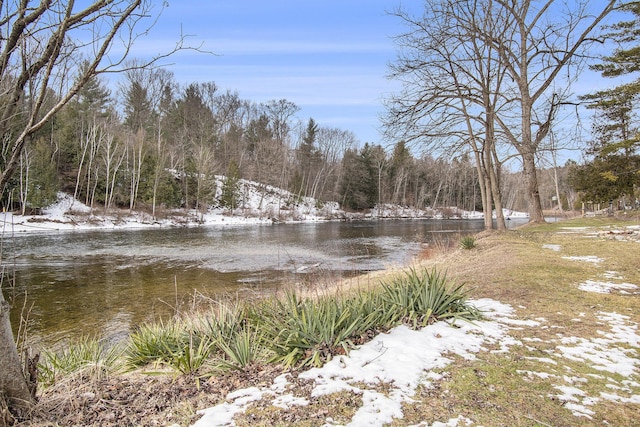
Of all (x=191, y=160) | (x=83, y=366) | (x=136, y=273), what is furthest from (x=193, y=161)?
(x=83, y=366)

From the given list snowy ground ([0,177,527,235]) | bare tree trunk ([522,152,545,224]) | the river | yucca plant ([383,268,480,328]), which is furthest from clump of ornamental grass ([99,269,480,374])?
snowy ground ([0,177,527,235])

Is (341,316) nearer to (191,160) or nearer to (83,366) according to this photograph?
(83,366)

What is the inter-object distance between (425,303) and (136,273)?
12278 millimetres

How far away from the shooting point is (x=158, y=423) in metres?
2.77

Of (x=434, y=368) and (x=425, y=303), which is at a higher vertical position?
(x=425, y=303)

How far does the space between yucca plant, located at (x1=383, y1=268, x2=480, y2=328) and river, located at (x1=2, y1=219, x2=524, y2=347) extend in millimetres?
1820

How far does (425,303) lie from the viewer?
4.74 metres

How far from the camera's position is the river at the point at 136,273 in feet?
27.3

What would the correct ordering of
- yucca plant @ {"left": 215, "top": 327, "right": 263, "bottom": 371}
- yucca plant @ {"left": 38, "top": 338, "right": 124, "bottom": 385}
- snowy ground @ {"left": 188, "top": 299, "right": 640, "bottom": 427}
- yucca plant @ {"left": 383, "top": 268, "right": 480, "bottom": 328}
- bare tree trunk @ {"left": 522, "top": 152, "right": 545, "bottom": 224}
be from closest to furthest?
snowy ground @ {"left": 188, "top": 299, "right": 640, "bottom": 427} → yucca plant @ {"left": 215, "top": 327, "right": 263, "bottom": 371} → yucca plant @ {"left": 38, "top": 338, "right": 124, "bottom": 385} → yucca plant @ {"left": 383, "top": 268, "right": 480, "bottom": 328} → bare tree trunk @ {"left": 522, "top": 152, "right": 545, "bottom": 224}

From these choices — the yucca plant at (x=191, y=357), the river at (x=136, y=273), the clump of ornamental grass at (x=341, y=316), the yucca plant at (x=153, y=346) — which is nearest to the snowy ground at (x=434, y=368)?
the clump of ornamental grass at (x=341, y=316)

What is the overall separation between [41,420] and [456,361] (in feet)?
11.6

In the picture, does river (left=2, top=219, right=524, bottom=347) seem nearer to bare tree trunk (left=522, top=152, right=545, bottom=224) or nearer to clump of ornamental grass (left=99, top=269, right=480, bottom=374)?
clump of ornamental grass (left=99, top=269, right=480, bottom=374)

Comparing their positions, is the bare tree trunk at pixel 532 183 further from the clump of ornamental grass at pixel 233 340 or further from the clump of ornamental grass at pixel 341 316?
the clump of ornamental grass at pixel 233 340

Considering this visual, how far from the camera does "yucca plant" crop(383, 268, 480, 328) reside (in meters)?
4.61
